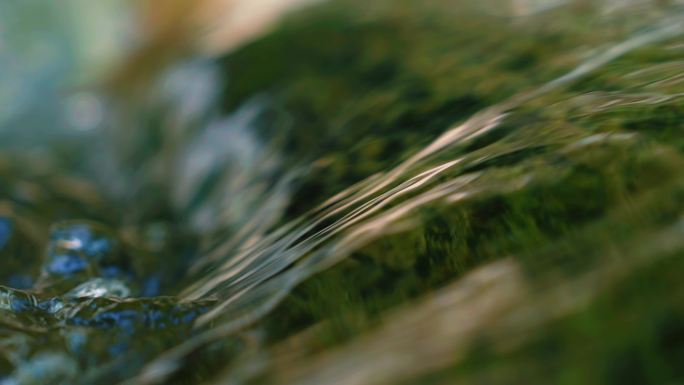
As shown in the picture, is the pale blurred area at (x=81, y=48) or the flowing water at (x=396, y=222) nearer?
the flowing water at (x=396, y=222)

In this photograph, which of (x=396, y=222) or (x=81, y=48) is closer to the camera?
(x=396, y=222)

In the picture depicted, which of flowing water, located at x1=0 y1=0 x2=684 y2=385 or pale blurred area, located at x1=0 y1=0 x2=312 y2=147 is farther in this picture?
pale blurred area, located at x1=0 y1=0 x2=312 y2=147

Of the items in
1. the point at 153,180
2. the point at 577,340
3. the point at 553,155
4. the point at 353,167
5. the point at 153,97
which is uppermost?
the point at 153,97

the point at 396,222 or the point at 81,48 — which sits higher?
the point at 81,48

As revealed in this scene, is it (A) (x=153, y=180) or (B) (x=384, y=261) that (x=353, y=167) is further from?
(A) (x=153, y=180)

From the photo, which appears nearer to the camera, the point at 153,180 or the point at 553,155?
the point at 553,155

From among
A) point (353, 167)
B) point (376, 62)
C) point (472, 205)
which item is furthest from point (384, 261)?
point (376, 62)

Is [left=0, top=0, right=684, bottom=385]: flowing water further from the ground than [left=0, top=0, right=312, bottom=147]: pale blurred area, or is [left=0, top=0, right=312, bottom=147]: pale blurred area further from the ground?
[left=0, top=0, right=312, bottom=147]: pale blurred area

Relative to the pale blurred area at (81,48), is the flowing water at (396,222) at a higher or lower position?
lower
